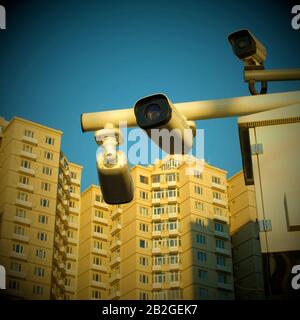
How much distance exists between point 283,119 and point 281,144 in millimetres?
106

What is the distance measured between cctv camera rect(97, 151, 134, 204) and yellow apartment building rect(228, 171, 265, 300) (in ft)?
90.6

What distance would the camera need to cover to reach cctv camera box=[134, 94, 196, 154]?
2457 mm

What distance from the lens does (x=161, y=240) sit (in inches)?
1091

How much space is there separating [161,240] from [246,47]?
24746mm

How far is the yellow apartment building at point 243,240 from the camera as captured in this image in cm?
3061

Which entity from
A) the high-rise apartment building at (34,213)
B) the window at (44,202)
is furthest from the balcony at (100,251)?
the window at (44,202)

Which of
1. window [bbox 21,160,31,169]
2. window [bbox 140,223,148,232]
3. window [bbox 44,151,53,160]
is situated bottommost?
window [bbox 140,223,148,232]

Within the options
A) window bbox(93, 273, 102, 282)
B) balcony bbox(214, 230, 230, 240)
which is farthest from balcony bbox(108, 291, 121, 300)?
balcony bbox(214, 230, 230, 240)

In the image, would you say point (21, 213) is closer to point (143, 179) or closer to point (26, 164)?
point (26, 164)

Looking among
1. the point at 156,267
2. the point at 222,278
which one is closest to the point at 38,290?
the point at 156,267

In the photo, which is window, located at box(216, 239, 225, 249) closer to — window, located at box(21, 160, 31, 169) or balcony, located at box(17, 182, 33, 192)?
balcony, located at box(17, 182, 33, 192)

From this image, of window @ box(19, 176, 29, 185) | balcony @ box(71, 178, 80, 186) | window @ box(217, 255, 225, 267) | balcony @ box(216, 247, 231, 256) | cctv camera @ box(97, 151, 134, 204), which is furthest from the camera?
balcony @ box(71, 178, 80, 186)

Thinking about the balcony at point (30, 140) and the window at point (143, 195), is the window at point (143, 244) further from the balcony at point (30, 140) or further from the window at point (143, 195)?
the balcony at point (30, 140)

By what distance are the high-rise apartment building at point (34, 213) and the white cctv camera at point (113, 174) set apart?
886 inches
